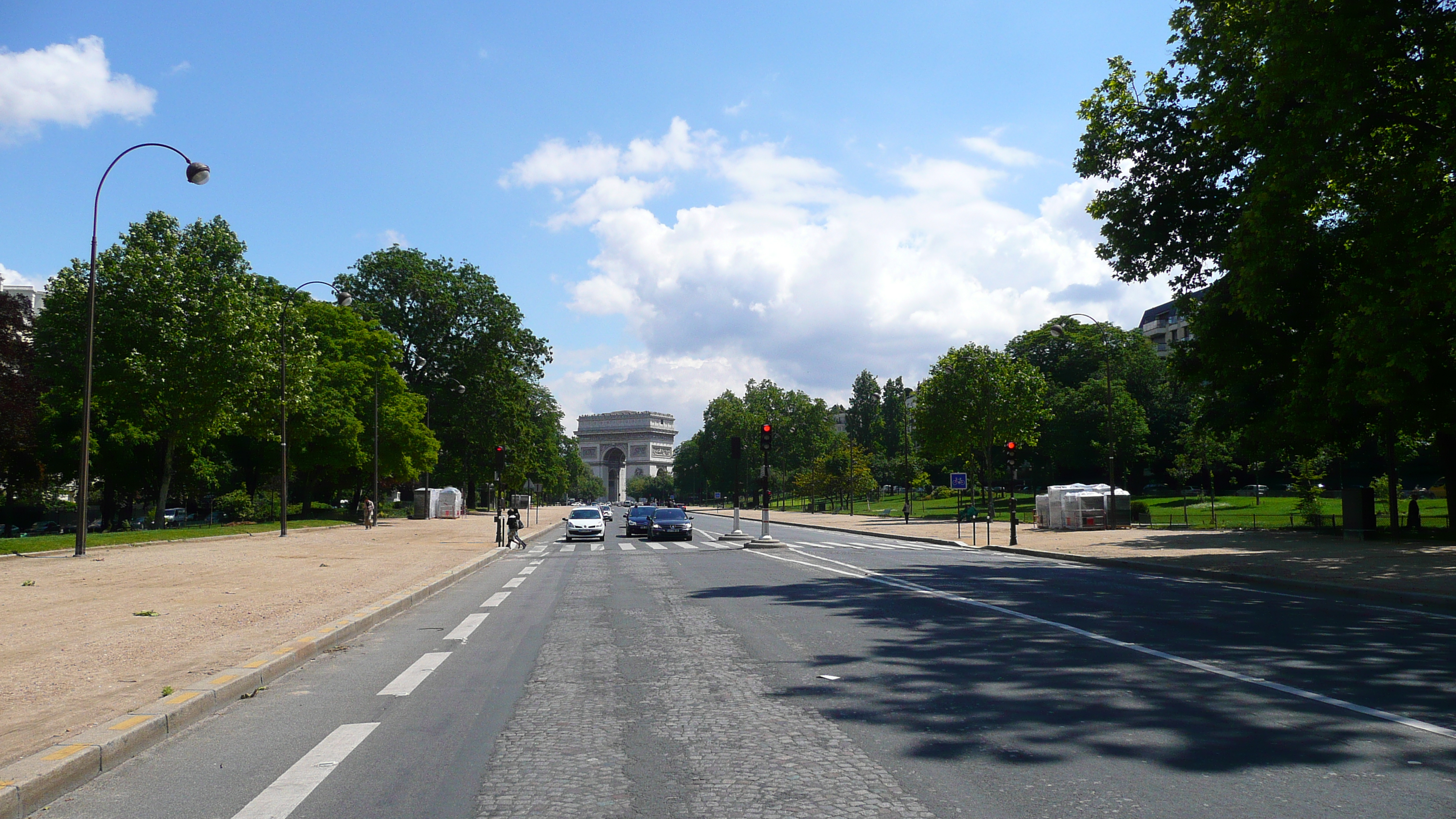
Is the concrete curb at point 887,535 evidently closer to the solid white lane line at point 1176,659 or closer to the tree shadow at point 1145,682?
the solid white lane line at point 1176,659

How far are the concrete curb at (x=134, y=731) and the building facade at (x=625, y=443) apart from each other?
503 ft

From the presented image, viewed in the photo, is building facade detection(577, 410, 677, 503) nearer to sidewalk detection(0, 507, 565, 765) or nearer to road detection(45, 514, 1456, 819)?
sidewalk detection(0, 507, 565, 765)

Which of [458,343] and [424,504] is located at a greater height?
[458,343]

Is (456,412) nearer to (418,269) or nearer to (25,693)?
(418,269)

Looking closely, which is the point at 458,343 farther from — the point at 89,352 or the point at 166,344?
the point at 89,352

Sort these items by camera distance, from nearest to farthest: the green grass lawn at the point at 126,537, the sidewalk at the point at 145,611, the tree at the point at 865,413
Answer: the sidewalk at the point at 145,611 < the green grass lawn at the point at 126,537 < the tree at the point at 865,413

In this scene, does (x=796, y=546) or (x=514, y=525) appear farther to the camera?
(x=514, y=525)

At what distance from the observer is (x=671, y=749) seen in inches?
229

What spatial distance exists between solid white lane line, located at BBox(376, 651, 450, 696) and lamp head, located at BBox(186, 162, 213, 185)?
1980cm

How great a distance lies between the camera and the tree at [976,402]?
58.8 meters

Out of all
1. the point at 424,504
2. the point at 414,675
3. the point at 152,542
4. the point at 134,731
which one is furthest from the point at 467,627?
the point at 424,504

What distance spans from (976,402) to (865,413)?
90.1 m

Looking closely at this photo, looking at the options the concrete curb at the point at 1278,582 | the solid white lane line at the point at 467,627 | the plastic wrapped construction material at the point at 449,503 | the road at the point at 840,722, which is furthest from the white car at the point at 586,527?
the plastic wrapped construction material at the point at 449,503

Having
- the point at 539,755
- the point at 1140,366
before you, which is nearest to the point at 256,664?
the point at 539,755
